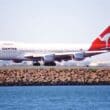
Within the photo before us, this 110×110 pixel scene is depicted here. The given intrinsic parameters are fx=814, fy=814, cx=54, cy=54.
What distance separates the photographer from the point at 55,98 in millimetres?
75938

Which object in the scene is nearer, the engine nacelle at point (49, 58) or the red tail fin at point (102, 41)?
the engine nacelle at point (49, 58)

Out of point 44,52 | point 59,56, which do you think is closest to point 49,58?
point 44,52

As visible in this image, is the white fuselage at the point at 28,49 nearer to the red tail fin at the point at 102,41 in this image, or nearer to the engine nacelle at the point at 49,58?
the engine nacelle at the point at 49,58

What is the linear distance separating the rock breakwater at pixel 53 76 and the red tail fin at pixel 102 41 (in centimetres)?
2662

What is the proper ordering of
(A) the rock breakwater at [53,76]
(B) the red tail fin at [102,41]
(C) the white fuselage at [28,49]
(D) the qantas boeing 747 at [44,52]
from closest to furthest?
1. (A) the rock breakwater at [53,76]
2. (C) the white fuselage at [28,49]
3. (D) the qantas boeing 747 at [44,52]
4. (B) the red tail fin at [102,41]

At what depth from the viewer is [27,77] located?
91.4 meters

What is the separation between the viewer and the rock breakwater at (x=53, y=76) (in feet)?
296

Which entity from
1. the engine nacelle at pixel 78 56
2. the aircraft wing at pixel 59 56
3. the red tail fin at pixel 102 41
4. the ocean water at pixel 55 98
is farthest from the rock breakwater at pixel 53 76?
the red tail fin at pixel 102 41

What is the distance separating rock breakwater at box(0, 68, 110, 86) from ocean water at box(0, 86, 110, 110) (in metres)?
0.83

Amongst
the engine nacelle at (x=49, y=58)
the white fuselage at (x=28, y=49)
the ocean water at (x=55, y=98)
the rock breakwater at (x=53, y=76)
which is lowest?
the ocean water at (x=55, y=98)

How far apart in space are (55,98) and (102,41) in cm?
5208

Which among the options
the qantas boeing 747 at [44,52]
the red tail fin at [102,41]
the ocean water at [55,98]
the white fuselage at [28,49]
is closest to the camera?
the ocean water at [55,98]

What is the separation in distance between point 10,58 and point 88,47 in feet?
40.4

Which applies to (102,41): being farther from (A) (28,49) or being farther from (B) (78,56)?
(A) (28,49)
